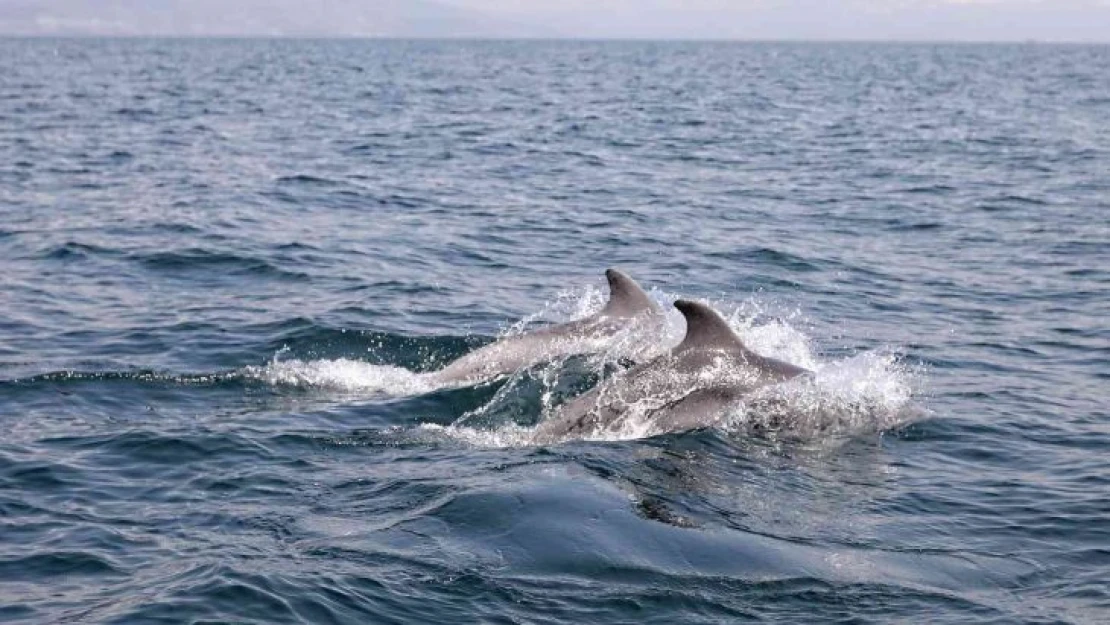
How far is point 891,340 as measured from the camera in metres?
19.5

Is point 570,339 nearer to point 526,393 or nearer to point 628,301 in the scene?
point 628,301

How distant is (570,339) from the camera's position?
17375 millimetres

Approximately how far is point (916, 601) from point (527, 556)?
2830 millimetres

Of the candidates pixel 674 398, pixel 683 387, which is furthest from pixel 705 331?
pixel 674 398

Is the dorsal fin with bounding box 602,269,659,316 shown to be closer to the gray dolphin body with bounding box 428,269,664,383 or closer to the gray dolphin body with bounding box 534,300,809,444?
the gray dolphin body with bounding box 428,269,664,383

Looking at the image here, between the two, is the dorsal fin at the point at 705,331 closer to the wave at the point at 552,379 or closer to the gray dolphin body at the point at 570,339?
the wave at the point at 552,379

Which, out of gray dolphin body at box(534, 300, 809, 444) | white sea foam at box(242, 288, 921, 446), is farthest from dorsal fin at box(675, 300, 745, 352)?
white sea foam at box(242, 288, 921, 446)

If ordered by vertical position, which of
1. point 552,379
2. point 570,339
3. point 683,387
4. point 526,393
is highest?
point 683,387

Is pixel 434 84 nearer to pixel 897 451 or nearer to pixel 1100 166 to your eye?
pixel 1100 166

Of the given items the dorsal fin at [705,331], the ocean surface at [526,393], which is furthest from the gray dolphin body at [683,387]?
the ocean surface at [526,393]

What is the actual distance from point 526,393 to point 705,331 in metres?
2.61

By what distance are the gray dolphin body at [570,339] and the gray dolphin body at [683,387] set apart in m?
2.15

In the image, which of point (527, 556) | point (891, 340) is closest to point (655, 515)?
point (527, 556)

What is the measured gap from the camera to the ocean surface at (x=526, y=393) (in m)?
10.8
